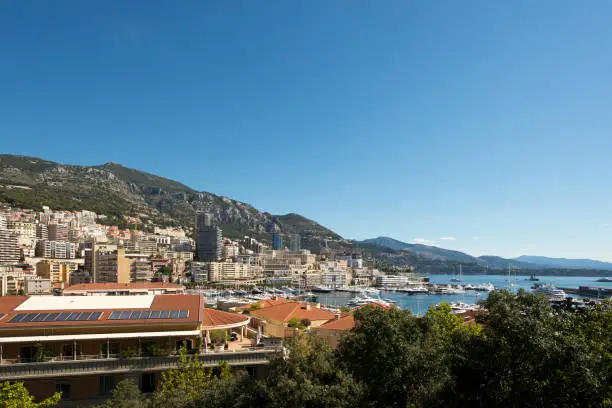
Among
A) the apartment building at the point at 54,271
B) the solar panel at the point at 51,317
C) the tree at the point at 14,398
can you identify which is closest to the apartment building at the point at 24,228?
the apartment building at the point at 54,271

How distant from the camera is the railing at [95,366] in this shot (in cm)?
1706

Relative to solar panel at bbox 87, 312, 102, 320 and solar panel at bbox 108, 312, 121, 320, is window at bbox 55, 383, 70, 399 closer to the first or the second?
solar panel at bbox 87, 312, 102, 320

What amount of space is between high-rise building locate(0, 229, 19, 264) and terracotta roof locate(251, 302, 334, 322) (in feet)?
304

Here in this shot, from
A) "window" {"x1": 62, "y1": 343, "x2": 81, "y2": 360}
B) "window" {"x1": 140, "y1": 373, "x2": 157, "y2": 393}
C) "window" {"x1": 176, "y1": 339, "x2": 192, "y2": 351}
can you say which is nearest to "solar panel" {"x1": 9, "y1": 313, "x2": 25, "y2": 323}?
"window" {"x1": 62, "y1": 343, "x2": 81, "y2": 360}

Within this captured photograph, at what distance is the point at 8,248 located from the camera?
105m

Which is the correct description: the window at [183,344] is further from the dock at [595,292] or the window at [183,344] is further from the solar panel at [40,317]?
the dock at [595,292]

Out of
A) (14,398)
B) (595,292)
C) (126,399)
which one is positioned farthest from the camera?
(595,292)

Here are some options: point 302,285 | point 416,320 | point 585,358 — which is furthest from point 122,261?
point 585,358

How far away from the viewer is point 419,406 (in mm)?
10297

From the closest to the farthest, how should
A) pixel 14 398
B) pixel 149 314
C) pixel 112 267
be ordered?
1. pixel 14 398
2. pixel 149 314
3. pixel 112 267

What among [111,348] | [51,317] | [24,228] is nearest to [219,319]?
[111,348]

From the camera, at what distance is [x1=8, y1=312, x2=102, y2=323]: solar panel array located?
18.2 meters

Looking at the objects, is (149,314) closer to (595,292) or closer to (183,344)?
(183,344)

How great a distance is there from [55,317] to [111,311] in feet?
7.22
